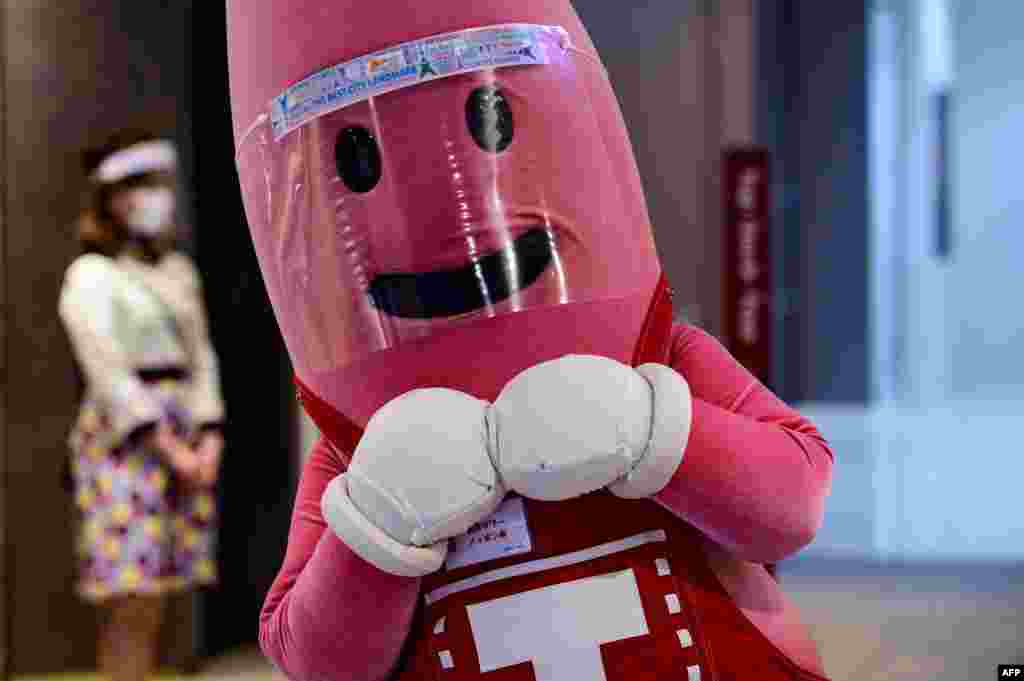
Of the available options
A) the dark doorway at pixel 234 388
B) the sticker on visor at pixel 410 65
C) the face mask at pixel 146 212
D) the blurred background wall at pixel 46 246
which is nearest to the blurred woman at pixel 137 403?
the face mask at pixel 146 212

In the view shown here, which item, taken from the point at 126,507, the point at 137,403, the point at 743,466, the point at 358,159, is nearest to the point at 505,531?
the point at 743,466

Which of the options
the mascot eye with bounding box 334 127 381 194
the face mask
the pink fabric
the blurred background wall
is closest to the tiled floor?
the pink fabric

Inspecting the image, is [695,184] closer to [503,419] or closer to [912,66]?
[912,66]

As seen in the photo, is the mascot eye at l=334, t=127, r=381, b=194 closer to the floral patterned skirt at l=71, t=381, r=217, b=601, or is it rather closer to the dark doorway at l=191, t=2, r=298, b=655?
the floral patterned skirt at l=71, t=381, r=217, b=601

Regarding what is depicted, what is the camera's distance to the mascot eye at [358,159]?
113cm

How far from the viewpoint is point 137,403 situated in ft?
9.40

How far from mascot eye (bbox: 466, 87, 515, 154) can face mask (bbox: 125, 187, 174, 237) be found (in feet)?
6.44

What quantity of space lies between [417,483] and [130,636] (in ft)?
7.34

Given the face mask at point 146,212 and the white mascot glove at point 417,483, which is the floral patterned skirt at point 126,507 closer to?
the face mask at point 146,212

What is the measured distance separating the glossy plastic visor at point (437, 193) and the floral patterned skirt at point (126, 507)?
1916 millimetres

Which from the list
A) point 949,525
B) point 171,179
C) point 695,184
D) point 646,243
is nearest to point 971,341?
point 949,525

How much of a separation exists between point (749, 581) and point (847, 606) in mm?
2980

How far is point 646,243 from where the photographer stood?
1.20 meters

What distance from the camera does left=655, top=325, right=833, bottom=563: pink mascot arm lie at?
1.07 m
